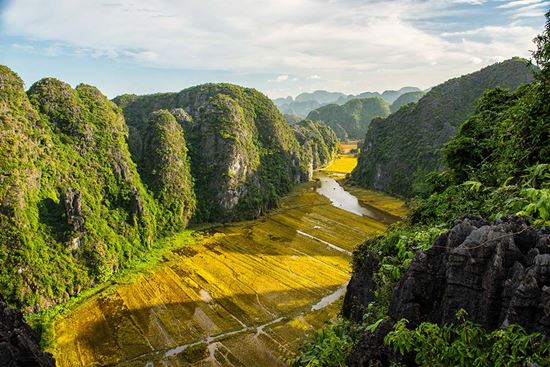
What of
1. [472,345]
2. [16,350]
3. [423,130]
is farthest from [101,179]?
[423,130]

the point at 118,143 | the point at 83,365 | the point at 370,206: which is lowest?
the point at 83,365

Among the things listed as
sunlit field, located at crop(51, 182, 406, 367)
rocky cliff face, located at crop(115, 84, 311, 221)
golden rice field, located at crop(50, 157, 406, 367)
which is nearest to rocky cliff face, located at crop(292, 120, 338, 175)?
rocky cliff face, located at crop(115, 84, 311, 221)

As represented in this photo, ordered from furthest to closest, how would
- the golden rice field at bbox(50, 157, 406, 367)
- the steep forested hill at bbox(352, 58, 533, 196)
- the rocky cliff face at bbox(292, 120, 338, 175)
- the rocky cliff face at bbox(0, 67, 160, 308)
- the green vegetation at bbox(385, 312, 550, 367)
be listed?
1. the rocky cliff face at bbox(292, 120, 338, 175)
2. the steep forested hill at bbox(352, 58, 533, 196)
3. the rocky cliff face at bbox(0, 67, 160, 308)
4. the golden rice field at bbox(50, 157, 406, 367)
5. the green vegetation at bbox(385, 312, 550, 367)

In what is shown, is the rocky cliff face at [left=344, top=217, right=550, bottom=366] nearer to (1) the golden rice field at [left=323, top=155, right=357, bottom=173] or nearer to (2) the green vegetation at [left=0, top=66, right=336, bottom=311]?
(2) the green vegetation at [left=0, top=66, right=336, bottom=311]

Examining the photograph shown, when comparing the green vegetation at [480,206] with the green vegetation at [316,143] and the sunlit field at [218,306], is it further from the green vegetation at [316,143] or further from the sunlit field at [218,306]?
the green vegetation at [316,143]

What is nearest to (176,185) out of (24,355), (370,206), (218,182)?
(218,182)

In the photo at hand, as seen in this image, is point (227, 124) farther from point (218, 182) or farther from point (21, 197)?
point (21, 197)

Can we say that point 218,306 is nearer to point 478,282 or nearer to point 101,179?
point 101,179
